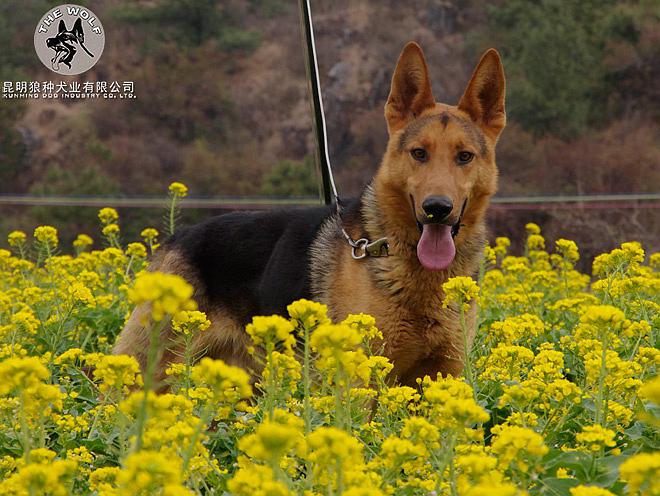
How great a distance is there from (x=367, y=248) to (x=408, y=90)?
2.80ft

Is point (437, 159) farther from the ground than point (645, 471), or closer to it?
farther from the ground

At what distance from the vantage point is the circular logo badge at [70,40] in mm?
9711

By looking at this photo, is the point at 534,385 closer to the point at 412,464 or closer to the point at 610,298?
the point at 412,464

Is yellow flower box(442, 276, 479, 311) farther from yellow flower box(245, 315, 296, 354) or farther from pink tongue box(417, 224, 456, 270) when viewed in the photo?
pink tongue box(417, 224, 456, 270)

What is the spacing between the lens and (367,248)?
4586mm

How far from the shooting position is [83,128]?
514 inches

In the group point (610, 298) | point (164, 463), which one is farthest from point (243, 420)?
point (610, 298)

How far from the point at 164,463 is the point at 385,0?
10.8 m

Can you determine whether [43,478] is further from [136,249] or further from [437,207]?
[136,249]

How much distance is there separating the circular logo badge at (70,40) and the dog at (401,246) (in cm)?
541

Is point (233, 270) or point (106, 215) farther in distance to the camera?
point (106, 215)

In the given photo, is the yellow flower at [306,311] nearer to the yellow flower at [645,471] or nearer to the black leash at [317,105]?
the yellow flower at [645,471]

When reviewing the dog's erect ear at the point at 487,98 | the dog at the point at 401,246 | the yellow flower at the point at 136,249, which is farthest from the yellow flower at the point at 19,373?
the yellow flower at the point at 136,249

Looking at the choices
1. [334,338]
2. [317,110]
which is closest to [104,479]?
[334,338]
